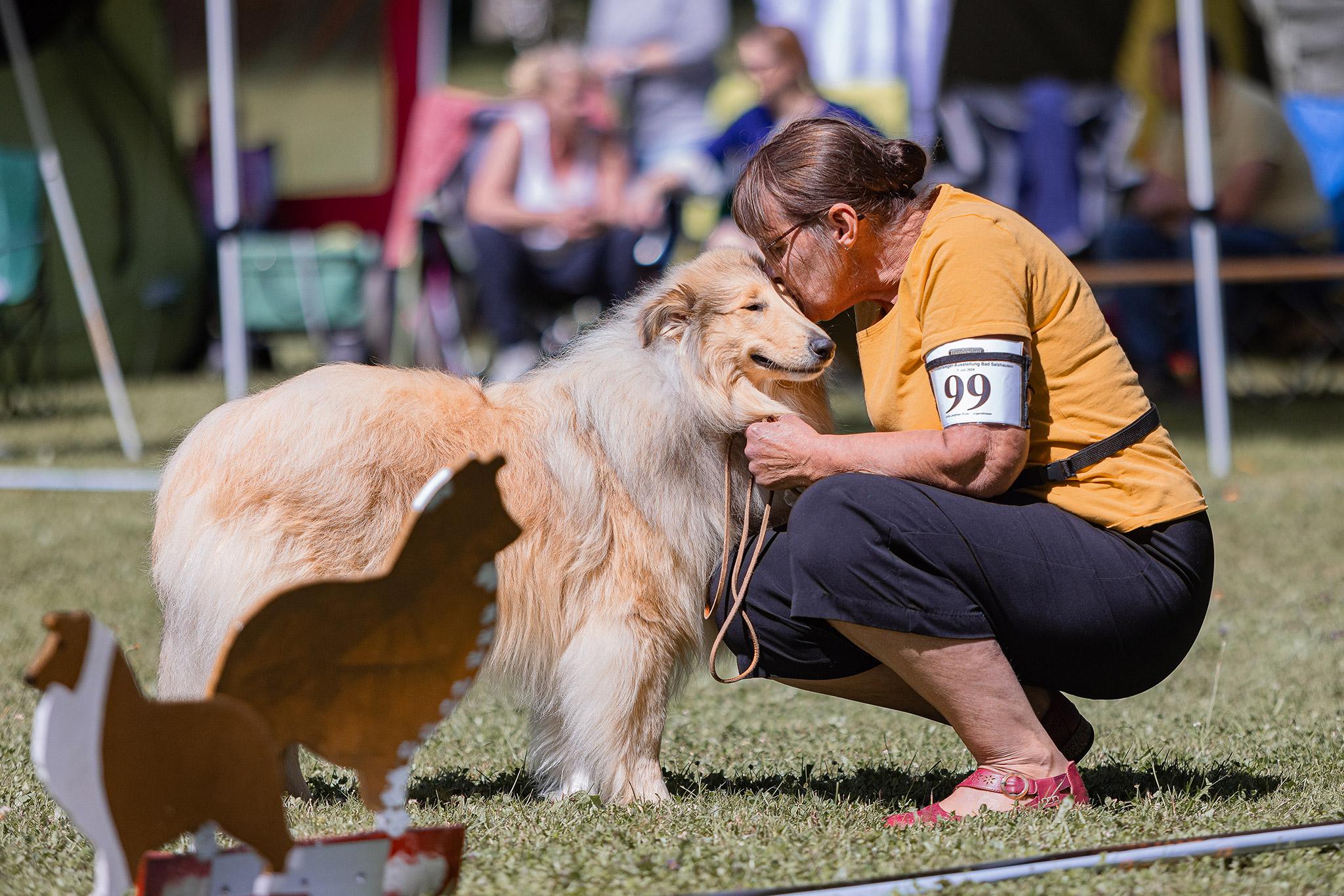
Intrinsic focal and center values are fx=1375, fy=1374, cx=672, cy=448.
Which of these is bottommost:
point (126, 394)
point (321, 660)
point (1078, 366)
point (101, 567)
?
point (126, 394)

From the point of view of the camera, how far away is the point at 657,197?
300 inches

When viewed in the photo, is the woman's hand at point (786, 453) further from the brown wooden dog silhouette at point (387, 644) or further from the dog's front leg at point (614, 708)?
the brown wooden dog silhouette at point (387, 644)

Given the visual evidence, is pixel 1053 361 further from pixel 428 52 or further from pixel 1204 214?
pixel 428 52

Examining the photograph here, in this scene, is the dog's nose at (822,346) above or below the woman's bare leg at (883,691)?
above

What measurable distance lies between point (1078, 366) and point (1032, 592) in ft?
1.40

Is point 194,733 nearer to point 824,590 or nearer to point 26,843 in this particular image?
point 26,843

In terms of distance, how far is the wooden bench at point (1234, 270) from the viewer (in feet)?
24.8

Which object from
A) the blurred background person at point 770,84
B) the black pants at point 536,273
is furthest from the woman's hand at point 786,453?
the black pants at point 536,273

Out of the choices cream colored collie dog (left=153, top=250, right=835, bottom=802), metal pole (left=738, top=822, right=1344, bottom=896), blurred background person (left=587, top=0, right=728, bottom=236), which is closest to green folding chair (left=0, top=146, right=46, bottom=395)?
blurred background person (left=587, top=0, right=728, bottom=236)

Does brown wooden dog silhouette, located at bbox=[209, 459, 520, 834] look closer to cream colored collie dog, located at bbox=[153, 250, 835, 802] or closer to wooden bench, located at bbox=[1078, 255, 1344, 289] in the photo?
cream colored collie dog, located at bbox=[153, 250, 835, 802]

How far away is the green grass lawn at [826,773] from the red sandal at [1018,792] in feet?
0.18

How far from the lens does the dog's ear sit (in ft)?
9.53

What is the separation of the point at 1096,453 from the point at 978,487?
24 centimetres

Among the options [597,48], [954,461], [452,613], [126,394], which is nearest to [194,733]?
[452,613]
